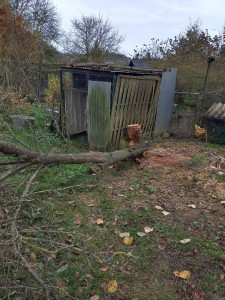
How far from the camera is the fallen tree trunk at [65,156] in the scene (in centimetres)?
319

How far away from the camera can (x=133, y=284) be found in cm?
242

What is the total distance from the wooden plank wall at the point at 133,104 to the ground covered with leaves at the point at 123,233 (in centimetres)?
153

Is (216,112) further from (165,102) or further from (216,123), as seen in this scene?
(165,102)

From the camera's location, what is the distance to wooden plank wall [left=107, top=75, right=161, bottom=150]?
633 cm

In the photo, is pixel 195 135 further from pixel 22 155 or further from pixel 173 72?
pixel 22 155

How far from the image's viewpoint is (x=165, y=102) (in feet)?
26.5

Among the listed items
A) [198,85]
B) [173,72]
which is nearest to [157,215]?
[173,72]

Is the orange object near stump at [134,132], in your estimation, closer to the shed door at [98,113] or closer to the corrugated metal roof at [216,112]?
the shed door at [98,113]

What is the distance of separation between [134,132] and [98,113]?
3.63 ft

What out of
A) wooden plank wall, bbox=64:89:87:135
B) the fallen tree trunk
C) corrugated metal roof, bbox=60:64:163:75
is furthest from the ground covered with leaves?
wooden plank wall, bbox=64:89:87:135

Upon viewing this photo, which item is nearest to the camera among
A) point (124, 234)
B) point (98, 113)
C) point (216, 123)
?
point (124, 234)

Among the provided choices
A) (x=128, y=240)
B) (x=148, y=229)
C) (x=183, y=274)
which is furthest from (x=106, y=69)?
(x=183, y=274)

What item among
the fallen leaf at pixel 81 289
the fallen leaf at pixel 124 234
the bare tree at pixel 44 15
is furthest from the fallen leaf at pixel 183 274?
the bare tree at pixel 44 15

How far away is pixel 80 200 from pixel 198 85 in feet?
22.6
